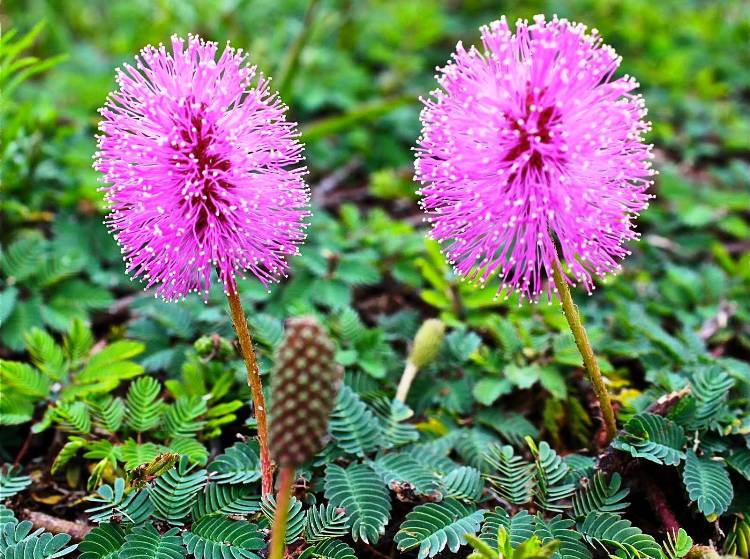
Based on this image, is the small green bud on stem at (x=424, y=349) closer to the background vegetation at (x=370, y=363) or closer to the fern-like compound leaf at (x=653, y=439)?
the background vegetation at (x=370, y=363)

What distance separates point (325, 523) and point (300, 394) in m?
0.85

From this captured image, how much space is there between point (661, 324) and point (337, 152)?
2571 mm

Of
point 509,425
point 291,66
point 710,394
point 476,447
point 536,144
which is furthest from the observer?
point 291,66

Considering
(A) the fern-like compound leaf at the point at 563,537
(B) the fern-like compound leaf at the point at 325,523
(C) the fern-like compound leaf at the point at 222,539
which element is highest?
(A) the fern-like compound leaf at the point at 563,537

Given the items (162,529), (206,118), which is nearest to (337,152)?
(206,118)

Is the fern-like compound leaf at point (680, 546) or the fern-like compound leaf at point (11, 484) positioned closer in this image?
the fern-like compound leaf at point (680, 546)

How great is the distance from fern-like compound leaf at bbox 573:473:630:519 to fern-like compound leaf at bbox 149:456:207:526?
141 cm

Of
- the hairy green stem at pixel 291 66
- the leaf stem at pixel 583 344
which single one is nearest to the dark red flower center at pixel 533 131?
the leaf stem at pixel 583 344

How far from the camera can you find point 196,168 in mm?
2408

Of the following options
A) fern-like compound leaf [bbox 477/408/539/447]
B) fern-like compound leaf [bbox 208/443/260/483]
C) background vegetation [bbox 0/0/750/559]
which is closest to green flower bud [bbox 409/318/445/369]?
background vegetation [bbox 0/0/750/559]

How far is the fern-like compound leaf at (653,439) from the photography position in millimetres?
2660

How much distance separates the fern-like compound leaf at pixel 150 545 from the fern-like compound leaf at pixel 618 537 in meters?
1.45

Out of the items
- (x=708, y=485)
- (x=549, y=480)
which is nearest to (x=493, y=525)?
(x=549, y=480)

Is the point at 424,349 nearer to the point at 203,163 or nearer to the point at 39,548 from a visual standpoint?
the point at 203,163
